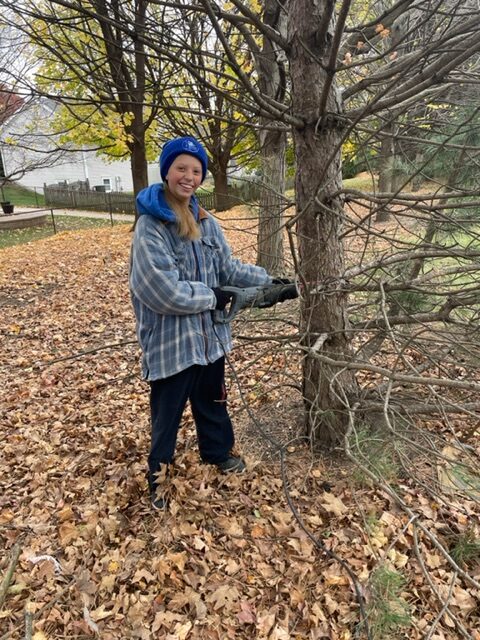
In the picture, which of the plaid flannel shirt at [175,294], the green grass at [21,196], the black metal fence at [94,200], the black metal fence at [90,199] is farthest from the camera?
the green grass at [21,196]

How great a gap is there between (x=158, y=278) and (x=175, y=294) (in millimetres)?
112

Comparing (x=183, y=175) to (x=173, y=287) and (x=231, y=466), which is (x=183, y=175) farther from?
(x=231, y=466)

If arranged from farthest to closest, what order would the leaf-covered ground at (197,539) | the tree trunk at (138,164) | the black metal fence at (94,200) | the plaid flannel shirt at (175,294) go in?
the black metal fence at (94,200) → the tree trunk at (138,164) → the plaid flannel shirt at (175,294) → the leaf-covered ground at (197,539)

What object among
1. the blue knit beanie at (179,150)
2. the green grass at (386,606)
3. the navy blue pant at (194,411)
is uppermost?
the blue knit beanie at (179,150)

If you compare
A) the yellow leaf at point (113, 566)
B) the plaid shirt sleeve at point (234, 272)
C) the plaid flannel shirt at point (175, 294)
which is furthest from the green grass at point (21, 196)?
the yellow leaf at point (113, 566)

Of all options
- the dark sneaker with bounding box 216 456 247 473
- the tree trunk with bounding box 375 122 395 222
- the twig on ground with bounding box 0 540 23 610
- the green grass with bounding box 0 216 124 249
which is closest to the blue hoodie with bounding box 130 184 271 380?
the dark sneaker with bounding box 216 456 247 473

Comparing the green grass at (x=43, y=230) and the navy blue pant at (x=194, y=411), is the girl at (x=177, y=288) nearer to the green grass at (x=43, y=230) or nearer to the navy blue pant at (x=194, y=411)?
the navy blue pant at (x=194, y=411)

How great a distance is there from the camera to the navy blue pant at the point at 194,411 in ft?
7.81

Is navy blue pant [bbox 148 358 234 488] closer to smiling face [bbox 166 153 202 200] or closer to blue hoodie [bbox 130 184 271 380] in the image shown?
blue hoodie [bbox 130 184 271 380]

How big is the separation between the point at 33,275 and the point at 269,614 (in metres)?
7.57

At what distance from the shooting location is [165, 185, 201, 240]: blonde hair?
7.27ft

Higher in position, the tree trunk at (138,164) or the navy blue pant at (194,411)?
the tree trunk at (138,164)

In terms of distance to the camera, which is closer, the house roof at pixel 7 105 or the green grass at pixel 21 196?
the house roof at pixel 7 105

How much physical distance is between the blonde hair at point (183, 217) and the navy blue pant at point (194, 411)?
0.71m
